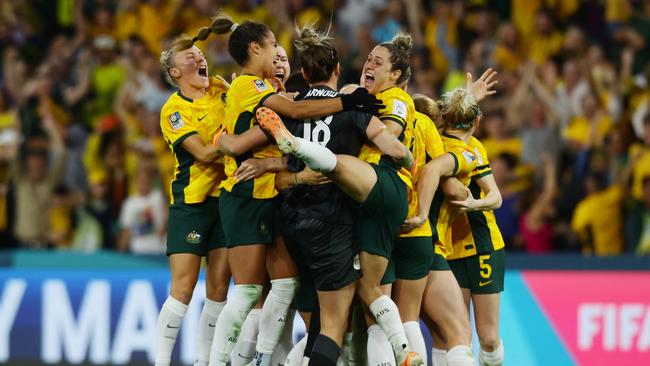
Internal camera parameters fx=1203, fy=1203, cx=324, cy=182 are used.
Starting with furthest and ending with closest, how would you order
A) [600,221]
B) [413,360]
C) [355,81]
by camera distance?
[355,81] < [600,221] < [413,360]

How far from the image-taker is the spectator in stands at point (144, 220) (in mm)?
12062

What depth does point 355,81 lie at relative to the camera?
44.3 ft

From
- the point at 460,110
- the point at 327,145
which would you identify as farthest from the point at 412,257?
the point at 460,110

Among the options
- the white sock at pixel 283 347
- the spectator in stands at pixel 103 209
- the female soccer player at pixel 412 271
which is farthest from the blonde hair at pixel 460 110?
the spectator in stands at pixel 103 209

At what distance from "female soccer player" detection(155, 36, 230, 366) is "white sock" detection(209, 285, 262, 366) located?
0.48 meters

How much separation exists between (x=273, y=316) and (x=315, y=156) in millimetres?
1162

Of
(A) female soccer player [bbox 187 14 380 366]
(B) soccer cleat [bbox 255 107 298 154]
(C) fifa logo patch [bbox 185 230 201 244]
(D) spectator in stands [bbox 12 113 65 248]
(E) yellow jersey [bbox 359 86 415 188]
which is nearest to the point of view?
(B) soccer cleat [bbox 255 107 298 154]

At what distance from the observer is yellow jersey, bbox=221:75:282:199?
723cm

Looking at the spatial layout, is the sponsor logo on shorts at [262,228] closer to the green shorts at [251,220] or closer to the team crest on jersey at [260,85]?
the green shorts at [251,220]

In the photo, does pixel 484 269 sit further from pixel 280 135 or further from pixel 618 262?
pixel 618 262

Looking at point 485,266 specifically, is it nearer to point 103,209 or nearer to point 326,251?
point 326,251

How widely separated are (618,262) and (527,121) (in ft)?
A: 9.77

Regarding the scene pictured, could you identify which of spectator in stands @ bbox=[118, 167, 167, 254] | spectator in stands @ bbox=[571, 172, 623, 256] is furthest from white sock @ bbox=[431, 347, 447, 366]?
spectator in stands @ bbox=[118, 167, 167, 254]

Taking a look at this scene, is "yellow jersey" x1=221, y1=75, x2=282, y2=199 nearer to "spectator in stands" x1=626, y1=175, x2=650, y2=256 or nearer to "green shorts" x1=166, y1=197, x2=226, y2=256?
"green shorts" x1=166, y1=197, x2=226, y2=256
